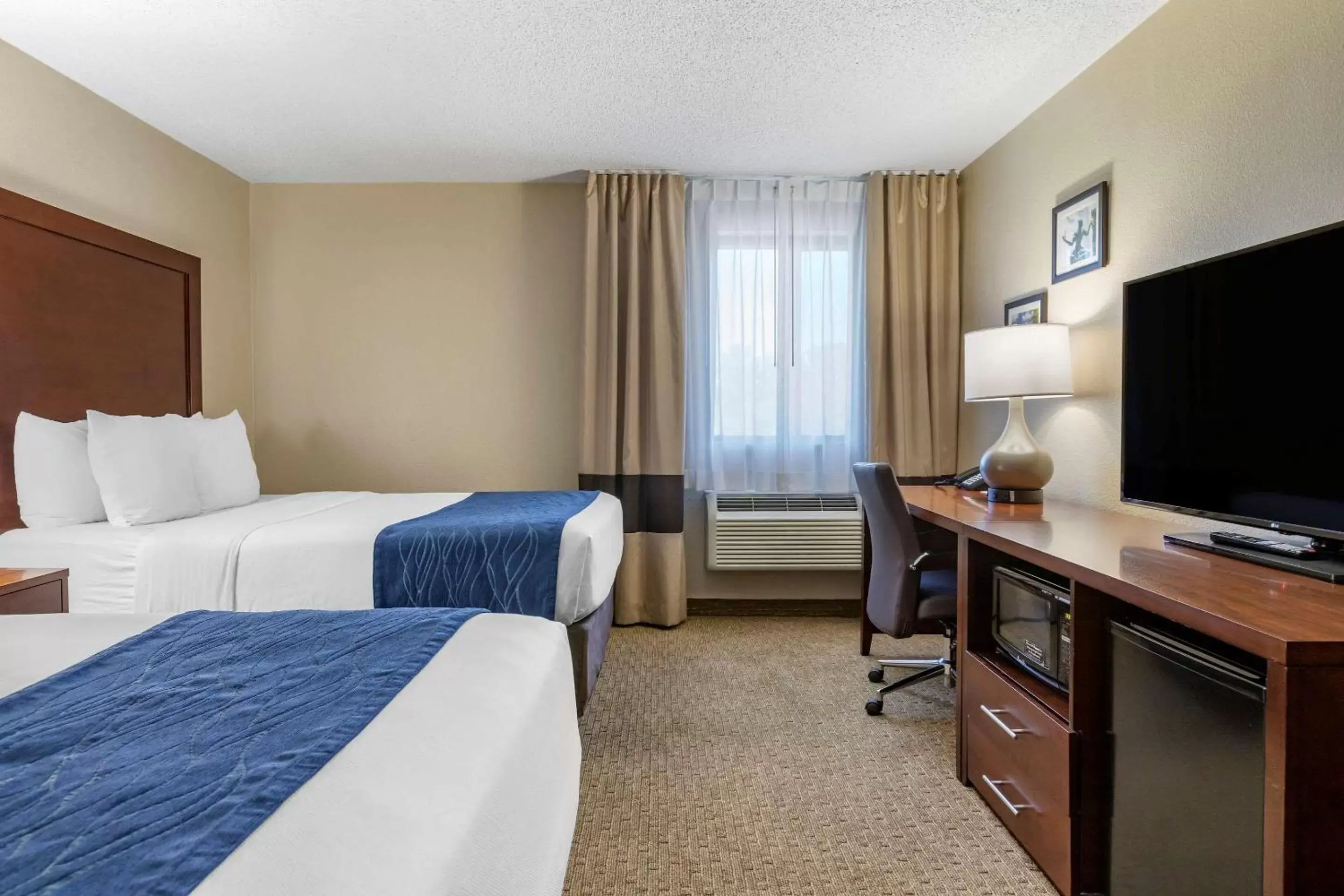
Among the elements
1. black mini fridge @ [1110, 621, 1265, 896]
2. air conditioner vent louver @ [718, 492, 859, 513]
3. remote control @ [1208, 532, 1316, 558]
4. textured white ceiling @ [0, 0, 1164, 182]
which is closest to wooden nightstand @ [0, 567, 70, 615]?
Result: textured white ceiling @ [0, 0, 1164, 182]

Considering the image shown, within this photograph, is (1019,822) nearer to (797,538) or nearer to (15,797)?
(15,797)

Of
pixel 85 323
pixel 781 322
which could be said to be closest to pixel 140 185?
pixel 85 323

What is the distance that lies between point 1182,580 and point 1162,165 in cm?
174

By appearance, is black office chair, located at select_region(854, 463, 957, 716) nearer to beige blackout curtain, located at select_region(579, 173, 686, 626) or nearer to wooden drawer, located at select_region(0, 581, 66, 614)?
beige blackout curtain, located at select_region(579, 173, 686, 626)

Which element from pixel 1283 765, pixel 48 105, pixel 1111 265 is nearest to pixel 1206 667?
pixel 1283 765

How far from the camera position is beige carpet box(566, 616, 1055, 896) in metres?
1.76

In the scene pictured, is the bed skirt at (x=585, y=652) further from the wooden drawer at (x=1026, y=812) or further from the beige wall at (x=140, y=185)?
the beige wall at (x=140, y=185)

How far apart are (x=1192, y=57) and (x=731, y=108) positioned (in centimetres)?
172

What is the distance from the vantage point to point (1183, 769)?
4.38 ft

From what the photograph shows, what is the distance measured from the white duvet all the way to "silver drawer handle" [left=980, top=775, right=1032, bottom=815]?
1.33 m

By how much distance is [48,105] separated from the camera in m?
2.87

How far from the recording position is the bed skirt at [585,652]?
8.10 feet

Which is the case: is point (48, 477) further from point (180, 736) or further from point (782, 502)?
point (782, 502)

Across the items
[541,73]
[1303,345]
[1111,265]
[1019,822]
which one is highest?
[541,73]
